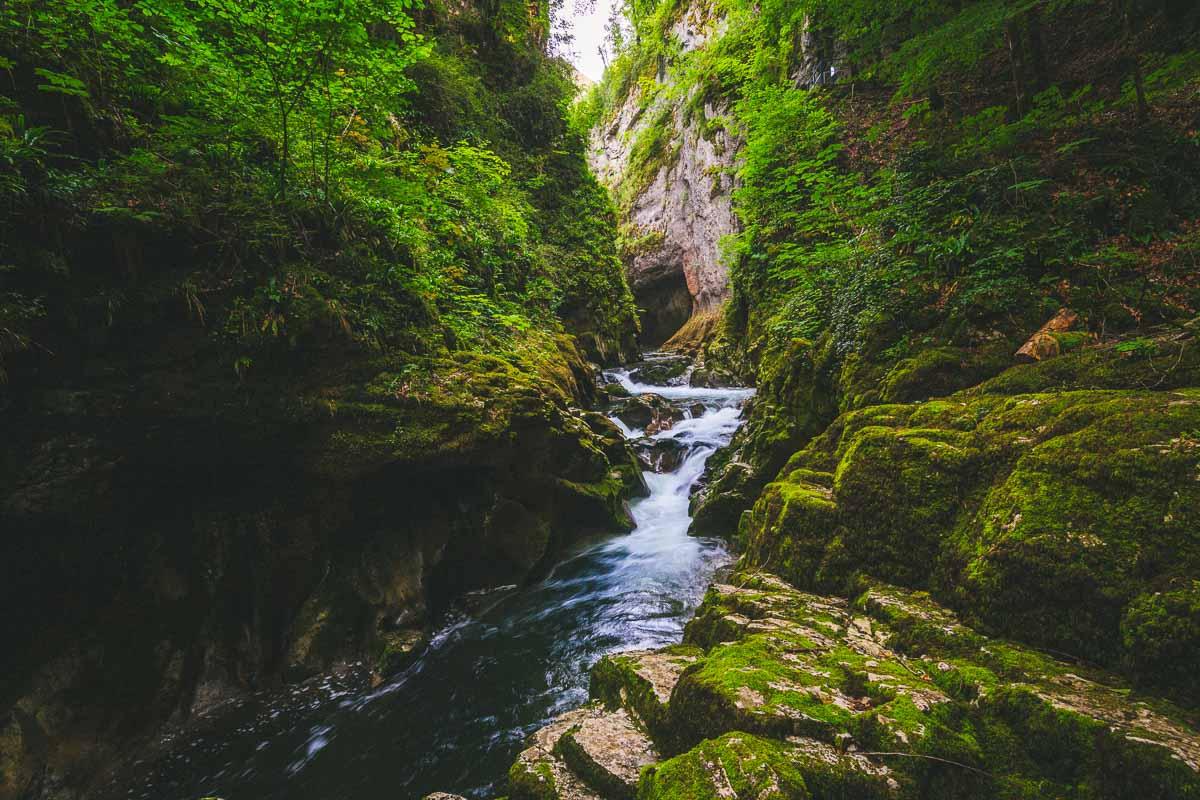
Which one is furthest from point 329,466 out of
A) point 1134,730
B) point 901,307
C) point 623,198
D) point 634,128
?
point 634,128

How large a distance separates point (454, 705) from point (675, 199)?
25.5 meters

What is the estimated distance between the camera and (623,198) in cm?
3075

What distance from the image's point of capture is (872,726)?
2.06 m

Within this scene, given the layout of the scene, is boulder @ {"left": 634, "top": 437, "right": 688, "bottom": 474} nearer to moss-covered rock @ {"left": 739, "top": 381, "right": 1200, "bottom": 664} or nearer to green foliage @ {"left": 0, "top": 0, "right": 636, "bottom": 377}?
green foliage @ {"left": 0, "top": 0, "right": 636, "bottom": 377}

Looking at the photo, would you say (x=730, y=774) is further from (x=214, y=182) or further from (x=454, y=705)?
(x=214, y=182)

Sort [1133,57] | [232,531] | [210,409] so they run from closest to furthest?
[210,409] → [232,531] → [1133,57]

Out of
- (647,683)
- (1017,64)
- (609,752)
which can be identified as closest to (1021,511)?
(647,683)

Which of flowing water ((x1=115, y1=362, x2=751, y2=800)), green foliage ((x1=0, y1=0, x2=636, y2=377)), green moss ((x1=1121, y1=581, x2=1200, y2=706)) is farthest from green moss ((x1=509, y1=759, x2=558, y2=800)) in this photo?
green foliage ((x1=0, y1=0, x2=636, y2=377))

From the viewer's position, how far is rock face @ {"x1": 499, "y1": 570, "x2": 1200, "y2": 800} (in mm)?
1786

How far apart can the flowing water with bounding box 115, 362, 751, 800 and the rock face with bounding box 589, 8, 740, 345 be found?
16302 millimetres

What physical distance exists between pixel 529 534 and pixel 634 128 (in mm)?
32304

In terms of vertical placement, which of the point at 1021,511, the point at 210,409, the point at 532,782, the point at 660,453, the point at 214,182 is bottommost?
the point at 532,782

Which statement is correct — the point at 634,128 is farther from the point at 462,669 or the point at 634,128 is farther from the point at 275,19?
the point at 462,669

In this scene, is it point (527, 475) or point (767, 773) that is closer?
point (767, 773)
